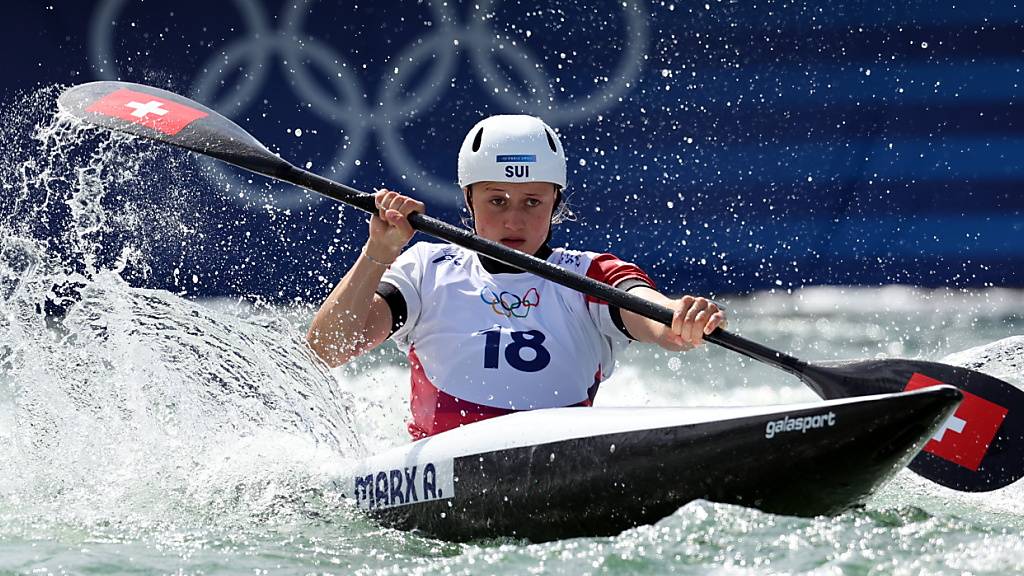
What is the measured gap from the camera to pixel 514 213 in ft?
13.5

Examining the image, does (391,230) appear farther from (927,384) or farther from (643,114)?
(643,114)

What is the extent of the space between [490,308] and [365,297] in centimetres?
41

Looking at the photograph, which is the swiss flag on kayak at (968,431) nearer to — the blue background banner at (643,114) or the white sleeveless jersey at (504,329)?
the white sleeveless jersey at (504,329)

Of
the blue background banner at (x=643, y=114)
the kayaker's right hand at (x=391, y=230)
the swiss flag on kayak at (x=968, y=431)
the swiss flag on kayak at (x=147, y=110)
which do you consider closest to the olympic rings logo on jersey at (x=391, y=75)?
the blue background banner at (x=643, y=114)

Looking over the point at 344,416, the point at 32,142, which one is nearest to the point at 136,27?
the point at 32,142

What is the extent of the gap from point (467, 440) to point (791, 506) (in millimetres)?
930

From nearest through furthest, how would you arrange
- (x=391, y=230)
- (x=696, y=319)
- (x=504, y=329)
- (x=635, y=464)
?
(x=635, y=464), (x=696, y=319), (x=391, y=230), (x=504, y=329)

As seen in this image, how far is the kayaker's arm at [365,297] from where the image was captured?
3867 mm

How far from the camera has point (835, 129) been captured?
833 centimetres

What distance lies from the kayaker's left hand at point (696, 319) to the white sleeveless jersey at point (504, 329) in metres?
0.55

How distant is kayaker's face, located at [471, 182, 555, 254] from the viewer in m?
4.11

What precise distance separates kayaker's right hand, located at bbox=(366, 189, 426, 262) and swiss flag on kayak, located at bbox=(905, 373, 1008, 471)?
1500 mm

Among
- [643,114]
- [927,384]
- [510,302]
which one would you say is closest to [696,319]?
[927,384]

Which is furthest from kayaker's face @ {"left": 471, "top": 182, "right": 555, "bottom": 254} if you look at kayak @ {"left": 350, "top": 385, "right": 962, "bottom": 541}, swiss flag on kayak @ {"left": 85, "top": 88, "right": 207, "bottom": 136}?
swiss flag on kayak @ {"left": 85, "top": 88, "right": 207, "bottom": 136}
